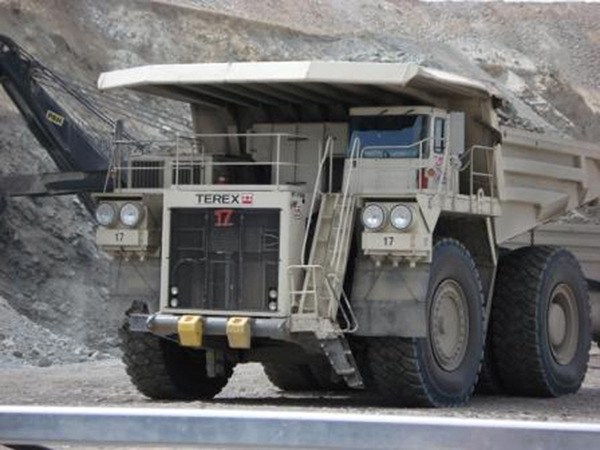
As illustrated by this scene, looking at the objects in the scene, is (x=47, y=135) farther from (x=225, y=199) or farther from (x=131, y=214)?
(x=225, y=199)

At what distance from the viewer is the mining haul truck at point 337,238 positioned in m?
12.4

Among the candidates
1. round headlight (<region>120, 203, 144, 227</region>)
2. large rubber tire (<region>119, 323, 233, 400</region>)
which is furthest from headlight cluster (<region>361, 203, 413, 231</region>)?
large rubber tire (<region>119, 323, 233, 400</region>)

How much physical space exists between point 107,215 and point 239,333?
192cm

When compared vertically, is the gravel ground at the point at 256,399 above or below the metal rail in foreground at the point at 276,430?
below

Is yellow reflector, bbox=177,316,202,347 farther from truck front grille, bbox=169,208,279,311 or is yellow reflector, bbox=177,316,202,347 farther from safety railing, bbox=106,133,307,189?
safety railing, bbox=106,133,307,189

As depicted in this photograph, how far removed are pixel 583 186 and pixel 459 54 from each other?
1631 inches

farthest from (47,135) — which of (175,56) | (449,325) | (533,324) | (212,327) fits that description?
(175,56)

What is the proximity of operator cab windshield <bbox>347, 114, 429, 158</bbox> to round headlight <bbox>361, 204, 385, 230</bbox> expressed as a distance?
0.81 meters

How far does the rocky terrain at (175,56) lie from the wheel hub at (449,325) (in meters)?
2.88

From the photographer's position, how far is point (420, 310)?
40.7 ft

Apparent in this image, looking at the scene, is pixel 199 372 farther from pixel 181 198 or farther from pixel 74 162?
pixel 74 162

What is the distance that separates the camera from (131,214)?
13203mm

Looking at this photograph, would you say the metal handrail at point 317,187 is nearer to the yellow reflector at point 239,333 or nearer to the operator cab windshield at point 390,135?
the operator cab windshield at point 390,135

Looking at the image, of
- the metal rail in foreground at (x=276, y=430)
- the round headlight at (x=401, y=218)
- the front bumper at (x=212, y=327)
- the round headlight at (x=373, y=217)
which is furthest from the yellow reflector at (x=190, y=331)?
the metal rail in foreground at (x=276, y=430)
